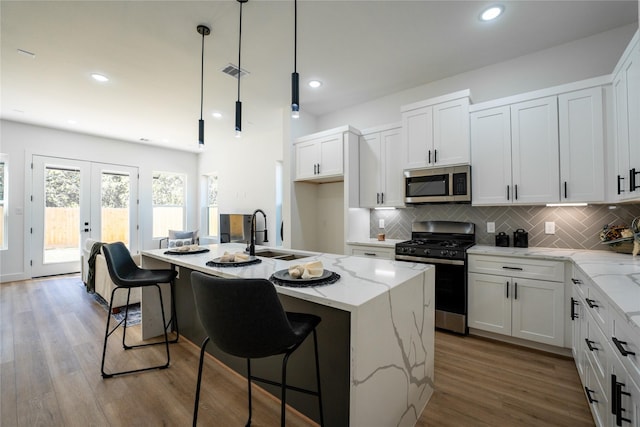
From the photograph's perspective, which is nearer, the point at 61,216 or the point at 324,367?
the point at 324,367

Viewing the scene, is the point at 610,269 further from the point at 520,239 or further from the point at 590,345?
the point at 520,239

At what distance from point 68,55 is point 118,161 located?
153 inches

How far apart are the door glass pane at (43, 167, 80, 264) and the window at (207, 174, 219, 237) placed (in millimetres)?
2669

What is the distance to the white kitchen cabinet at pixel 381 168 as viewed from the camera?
3570 millimetres

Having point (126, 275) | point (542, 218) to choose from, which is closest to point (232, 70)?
point (126, 275)

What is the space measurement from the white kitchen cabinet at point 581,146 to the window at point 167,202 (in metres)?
7.64

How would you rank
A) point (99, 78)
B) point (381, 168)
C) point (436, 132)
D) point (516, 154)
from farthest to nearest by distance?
point (381, 168) → point (99, 78) → point (436, 132) → point (516, 154)

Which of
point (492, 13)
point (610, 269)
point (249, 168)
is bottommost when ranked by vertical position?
point (610, 269)

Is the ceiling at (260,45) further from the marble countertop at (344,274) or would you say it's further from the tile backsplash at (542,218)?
the marble countertop at (344,274)

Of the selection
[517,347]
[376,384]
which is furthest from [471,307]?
[376,384]

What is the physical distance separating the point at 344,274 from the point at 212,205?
6.58 metres

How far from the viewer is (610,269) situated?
172 centimetres

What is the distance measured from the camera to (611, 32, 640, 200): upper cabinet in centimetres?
189

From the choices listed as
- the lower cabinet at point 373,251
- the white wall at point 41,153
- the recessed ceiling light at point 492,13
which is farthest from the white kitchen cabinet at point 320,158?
the white wall at point 41,153
